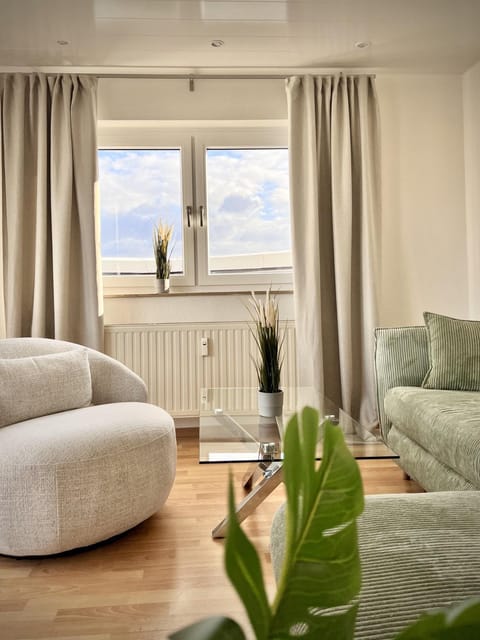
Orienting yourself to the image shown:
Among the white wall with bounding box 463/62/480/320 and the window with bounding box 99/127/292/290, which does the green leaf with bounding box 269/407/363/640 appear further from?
the white wall with bounding box 463/62/480/320

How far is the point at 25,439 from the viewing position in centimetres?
202

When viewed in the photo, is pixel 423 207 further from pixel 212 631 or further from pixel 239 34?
pixel 212 631

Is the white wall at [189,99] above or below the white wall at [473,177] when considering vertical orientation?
above

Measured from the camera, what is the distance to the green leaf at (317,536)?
0.97 ft

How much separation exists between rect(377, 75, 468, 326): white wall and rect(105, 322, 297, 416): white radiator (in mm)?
922

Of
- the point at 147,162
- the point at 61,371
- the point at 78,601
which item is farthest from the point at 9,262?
the point at 78,601

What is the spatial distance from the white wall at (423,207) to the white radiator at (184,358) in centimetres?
92

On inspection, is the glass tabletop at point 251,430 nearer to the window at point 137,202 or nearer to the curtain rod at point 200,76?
the window at point 137,202

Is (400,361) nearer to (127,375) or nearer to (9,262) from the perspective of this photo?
(127,375)

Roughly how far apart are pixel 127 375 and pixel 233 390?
55 centimetres

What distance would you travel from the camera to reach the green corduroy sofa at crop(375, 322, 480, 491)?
2.03 meters

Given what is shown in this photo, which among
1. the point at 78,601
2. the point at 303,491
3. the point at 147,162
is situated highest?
the point at 147,162

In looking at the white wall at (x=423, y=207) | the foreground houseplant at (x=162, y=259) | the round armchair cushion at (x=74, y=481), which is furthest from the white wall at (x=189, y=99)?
the round armchair cushion at (x=74, y=481)

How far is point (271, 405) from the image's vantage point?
2.34 m
